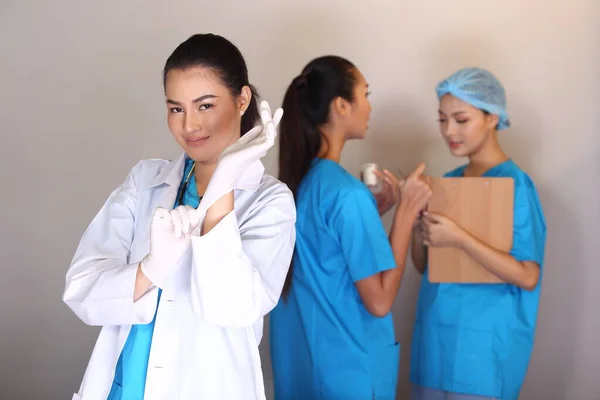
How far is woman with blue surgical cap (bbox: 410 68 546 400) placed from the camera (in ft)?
6.26

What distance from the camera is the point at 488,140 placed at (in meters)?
2.05

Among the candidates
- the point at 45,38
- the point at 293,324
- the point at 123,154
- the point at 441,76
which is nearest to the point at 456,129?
the point at 441,76


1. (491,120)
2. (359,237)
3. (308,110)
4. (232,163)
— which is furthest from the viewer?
(491,120)

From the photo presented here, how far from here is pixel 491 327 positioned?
6.31 feet

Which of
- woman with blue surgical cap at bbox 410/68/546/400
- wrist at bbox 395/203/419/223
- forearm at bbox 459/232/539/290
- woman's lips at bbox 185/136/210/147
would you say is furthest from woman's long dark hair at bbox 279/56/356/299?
woman's lips at bbox 185/136/210/147

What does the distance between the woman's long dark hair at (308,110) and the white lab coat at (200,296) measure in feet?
1.88

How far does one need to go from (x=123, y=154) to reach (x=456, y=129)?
47.5 inches

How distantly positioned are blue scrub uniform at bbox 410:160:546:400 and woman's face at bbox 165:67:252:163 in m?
1.00

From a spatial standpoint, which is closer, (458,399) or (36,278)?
(458,399)

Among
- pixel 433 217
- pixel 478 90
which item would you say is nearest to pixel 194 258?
pixel 433 217

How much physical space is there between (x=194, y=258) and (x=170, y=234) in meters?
0.05

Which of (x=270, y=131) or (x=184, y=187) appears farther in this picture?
(x=184, y=187)

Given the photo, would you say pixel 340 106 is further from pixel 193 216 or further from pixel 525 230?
pixel 193 216

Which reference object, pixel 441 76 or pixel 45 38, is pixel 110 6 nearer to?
pixel 45 38
